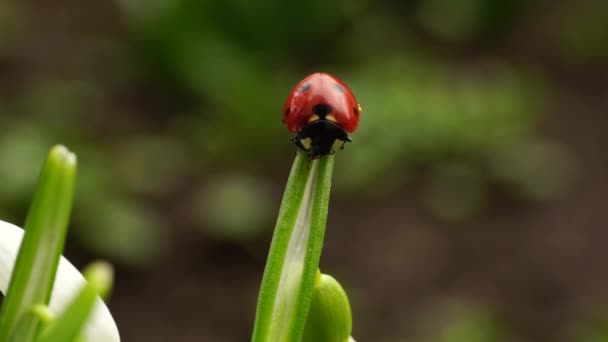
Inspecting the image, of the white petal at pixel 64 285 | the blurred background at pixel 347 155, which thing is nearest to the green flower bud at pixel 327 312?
the white petal at pixel 64 285

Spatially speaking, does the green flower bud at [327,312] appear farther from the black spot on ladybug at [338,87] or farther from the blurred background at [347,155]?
the blurred background at [347,155]

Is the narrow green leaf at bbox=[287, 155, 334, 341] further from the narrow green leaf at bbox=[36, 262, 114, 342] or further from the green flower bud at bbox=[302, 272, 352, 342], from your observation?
the narrow green leaf at bbox=[36, 262, 114, 342]

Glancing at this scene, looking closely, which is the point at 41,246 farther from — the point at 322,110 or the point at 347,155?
the point at 347,155

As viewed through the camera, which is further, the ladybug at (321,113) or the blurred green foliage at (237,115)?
the blurred green foliage at (237,115)

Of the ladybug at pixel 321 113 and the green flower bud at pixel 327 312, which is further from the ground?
the ladybug at pixel 321 113

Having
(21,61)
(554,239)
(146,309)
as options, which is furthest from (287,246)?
(21,61)

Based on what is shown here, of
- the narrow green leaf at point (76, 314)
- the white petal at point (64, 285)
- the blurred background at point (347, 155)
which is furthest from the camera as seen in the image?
the blurred background at point (347, 155)

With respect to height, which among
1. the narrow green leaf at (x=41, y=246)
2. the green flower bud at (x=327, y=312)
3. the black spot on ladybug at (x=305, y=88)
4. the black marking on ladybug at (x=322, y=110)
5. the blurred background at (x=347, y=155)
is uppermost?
the blurred background at (x=347, y=155)
